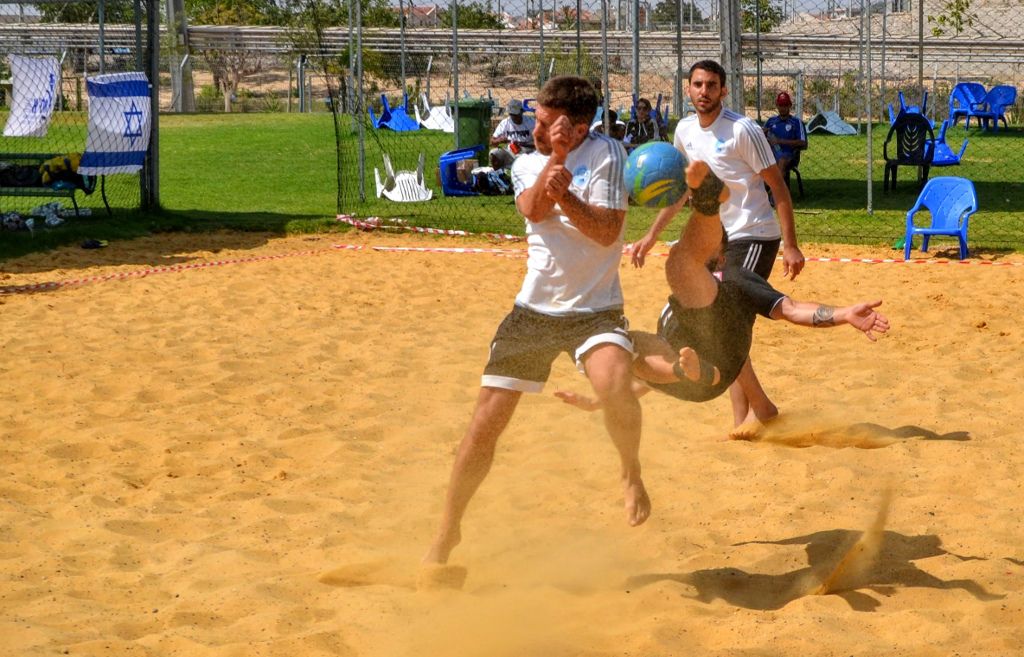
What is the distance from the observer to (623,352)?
436 centimetres

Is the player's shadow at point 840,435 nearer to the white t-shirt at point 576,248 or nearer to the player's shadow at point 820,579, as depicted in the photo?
the player's shadow at point 820,579

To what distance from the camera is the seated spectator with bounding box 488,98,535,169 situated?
17641 mm

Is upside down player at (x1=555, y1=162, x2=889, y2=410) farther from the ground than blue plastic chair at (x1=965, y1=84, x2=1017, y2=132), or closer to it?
closer to it

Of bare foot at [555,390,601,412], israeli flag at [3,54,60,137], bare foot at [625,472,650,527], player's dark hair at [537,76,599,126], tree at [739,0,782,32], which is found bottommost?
bare foot at [625,472,650,527]

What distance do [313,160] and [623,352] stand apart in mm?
18391

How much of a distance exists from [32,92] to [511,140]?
261 inches

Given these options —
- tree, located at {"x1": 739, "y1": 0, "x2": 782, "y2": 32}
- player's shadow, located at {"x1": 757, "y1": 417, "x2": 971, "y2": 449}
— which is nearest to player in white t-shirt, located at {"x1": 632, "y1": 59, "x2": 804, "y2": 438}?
player's shadow, located at {"x1": 757, "y1": 417, "x2": 971, "y2": 449}

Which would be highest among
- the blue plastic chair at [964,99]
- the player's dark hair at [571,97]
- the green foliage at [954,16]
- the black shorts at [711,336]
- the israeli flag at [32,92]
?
the green foliage at [954,16]

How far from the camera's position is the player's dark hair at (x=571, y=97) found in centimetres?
425

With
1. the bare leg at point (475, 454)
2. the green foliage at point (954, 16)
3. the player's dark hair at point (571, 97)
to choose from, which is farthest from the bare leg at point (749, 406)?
the green foliage at point (954, 16)

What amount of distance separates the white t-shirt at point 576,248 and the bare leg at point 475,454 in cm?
36

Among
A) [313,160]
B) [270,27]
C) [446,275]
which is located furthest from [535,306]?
[270,27]

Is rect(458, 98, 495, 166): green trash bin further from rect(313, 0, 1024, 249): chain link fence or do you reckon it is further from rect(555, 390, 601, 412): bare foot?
rect(555, 390, 601, 412): bare foot

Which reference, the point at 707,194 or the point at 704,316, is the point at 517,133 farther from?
the point at 707,194
